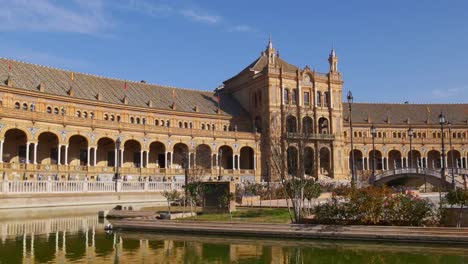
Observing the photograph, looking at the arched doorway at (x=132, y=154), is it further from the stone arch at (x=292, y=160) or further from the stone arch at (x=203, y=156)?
the stone arch at (x=292, y=160)

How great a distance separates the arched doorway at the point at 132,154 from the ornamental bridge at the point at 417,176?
1292 inches

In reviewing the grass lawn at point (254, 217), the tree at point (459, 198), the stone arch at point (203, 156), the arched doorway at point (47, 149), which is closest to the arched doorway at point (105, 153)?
the arched doorway at point (47, 149)

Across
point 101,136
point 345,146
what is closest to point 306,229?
point 101,136

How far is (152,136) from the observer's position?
69500 millimetres

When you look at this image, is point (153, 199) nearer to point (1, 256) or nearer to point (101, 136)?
point (101, 136)

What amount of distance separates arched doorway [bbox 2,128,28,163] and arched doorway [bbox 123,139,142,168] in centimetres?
1469

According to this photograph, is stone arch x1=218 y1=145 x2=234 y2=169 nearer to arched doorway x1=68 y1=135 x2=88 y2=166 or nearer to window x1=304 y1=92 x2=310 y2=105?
window x1=304 y1=92 x2=310 y2=105

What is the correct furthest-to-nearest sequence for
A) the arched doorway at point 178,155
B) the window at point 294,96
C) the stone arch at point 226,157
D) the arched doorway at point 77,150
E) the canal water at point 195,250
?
the window at point 294,96
the stone arch at point 226,157
the arched doorway at point 178,155
the arched doorway at point 77,150
the canal water at point 195,250

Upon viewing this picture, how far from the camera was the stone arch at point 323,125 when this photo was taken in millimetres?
85438

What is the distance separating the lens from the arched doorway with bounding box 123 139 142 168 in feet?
228

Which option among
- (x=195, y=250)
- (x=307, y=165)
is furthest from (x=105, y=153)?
(x=195, y=250)

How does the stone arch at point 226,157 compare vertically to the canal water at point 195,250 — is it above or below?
above

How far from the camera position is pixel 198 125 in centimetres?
7981

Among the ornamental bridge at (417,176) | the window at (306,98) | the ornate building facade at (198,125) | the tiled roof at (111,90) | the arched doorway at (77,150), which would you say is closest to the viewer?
the ornate building facade at (198,125)
